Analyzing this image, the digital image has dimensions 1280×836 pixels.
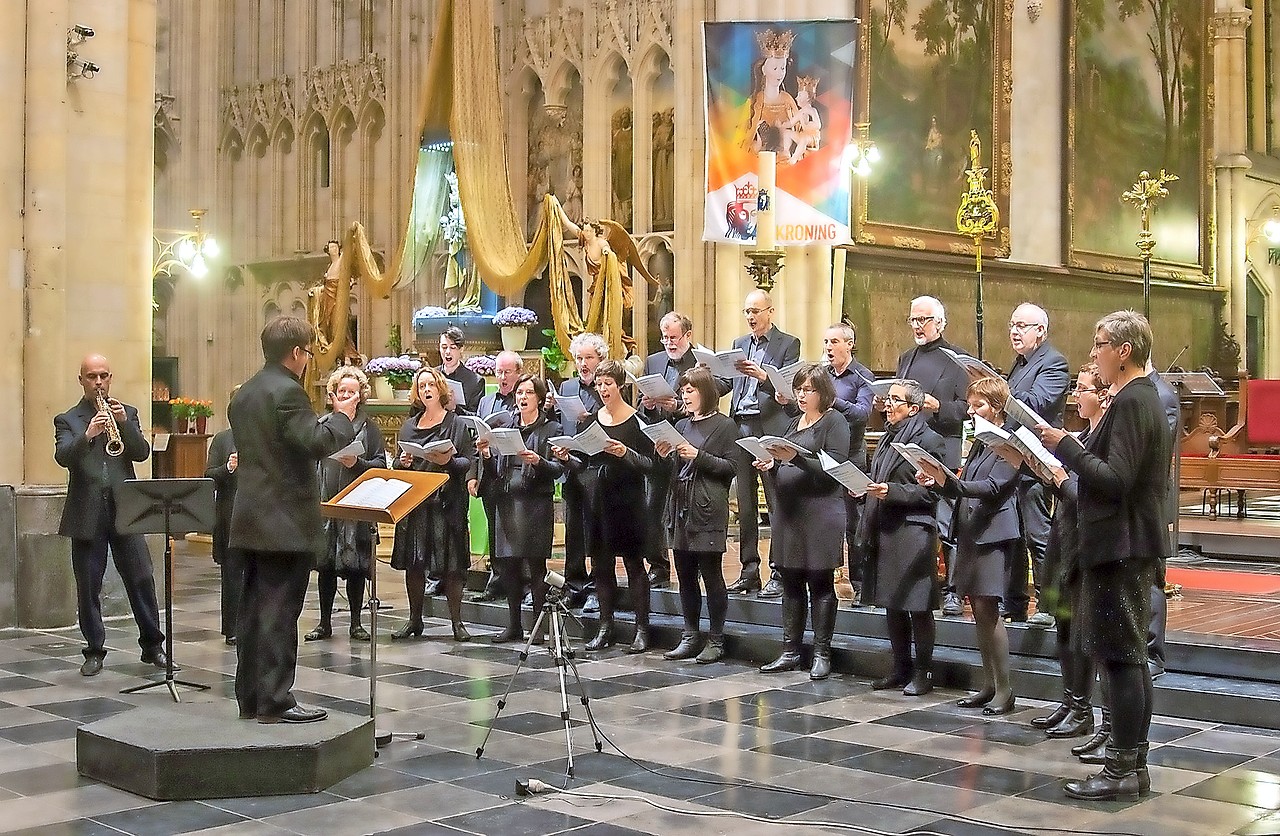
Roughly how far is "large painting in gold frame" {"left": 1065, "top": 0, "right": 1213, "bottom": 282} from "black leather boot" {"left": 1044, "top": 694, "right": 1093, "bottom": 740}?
1281cm

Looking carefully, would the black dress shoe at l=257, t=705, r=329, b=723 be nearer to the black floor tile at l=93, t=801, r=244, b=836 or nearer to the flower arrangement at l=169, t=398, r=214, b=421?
the black floor tile at l=93, t=801, r=244, b=836

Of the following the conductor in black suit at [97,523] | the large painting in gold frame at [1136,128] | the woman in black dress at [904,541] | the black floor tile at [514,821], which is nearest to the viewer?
the black floor tile at [514,821]

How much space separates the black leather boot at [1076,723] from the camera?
6242mm

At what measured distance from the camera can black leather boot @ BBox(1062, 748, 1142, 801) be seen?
5.19 m

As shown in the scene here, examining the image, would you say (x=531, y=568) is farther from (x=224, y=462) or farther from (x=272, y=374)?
(x=272, y=374)

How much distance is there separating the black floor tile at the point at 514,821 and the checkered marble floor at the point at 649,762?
0.01 m

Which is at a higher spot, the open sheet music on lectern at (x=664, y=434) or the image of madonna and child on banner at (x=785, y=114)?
the image of madonna and child on banner at (x=785, y=114)

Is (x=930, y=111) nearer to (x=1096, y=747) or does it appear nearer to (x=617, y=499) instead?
(x=617, y=499)

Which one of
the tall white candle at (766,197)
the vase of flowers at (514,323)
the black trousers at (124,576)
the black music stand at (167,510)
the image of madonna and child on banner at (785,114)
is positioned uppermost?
the image of madonna and child on banner at (785,114)

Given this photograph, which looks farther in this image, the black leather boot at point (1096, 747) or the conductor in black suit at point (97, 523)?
the conductor in black suit at point (97, 523)

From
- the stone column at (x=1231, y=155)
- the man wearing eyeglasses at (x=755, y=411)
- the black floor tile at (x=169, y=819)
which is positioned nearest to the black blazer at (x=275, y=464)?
the black floor tile at (x=169, y=819)

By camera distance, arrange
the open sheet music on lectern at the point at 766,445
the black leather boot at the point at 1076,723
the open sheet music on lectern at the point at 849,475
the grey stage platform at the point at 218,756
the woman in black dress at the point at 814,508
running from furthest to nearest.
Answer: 1. the woman in black dress at the point at 814,508
2. the open sheet music on lectern at the point at 766,445
3. the open sheet music on lectern at the point at 849,475
4. the black leather boot at the point at 1076,723
5. the grey stage platform at the point at 218,756

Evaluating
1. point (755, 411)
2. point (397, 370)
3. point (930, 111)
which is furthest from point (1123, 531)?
point (930, 111)

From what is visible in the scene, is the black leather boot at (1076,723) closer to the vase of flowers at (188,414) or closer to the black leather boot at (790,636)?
the black leather boot at (790,636)
